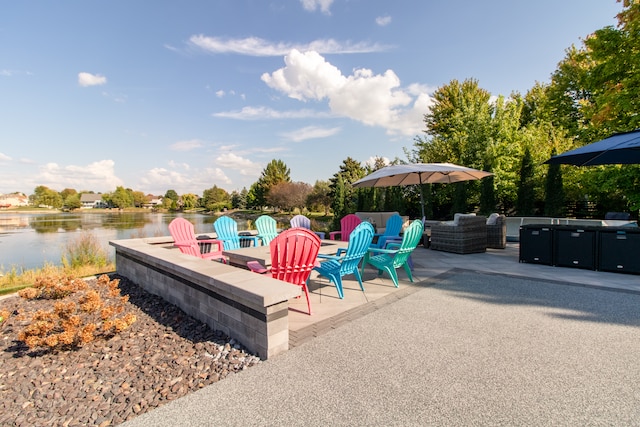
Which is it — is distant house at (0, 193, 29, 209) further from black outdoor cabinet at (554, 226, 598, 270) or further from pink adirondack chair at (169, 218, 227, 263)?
black outdoor cabinet at (554, 226, 598, 270)

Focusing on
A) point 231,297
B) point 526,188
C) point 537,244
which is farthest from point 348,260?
point 526,188

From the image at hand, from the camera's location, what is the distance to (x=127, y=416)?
1629 millimetres

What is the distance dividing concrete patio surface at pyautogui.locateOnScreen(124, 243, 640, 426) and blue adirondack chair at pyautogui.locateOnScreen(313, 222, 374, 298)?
31 cm

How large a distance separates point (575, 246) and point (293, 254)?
5184 mm

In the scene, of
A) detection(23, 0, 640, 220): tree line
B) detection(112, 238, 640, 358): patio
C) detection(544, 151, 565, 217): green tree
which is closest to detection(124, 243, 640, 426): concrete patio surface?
detection(112, 238, 640, 358): patio

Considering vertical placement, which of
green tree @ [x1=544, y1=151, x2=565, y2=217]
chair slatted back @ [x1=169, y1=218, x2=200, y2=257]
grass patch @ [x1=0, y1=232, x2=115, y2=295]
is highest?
green tree @ [x1=544, y1=151, x2=565, y2=217]

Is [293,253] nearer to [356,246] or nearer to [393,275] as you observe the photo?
[356,246]

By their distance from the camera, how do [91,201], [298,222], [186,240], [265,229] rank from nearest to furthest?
1. [186,240]
2. [265,229]
3. [298,222]
4. [91,201]

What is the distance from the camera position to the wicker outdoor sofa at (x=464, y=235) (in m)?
6.78

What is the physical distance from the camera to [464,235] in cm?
674

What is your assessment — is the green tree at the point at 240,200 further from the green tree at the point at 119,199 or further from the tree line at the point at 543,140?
the tree line at the point at 543,140

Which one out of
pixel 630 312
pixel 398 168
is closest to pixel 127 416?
pixel 630 312

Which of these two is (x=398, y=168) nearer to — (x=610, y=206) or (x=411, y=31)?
(x=411, y=31)

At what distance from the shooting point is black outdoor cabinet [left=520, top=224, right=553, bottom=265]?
5.49m
